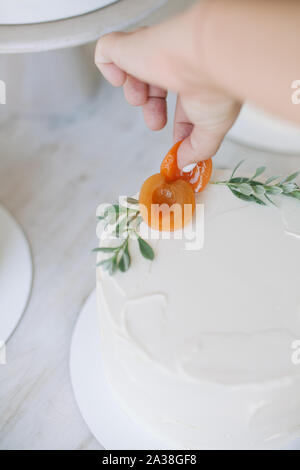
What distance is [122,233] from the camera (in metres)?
0.65

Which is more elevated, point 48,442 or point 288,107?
point 288,107

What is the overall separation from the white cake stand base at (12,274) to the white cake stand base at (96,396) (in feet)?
0.44

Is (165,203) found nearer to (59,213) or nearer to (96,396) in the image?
(96,396)

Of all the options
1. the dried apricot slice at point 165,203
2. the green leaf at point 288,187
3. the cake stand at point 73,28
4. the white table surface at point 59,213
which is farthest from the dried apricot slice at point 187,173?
→ the white table surface at point 59,213

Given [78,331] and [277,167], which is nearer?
[78,331]

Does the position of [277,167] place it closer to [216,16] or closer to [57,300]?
[57,300]

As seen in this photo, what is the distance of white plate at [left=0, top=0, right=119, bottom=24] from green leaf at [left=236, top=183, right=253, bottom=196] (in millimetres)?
355

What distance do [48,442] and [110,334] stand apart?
305 millimetres

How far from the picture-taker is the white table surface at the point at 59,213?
79 cm

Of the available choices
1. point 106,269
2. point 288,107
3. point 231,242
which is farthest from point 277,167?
point 288,107

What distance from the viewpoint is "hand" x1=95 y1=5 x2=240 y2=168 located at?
36 cm

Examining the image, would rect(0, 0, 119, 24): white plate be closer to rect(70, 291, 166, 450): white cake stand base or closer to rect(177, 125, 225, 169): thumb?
rect(177, 125, 225, 169): thumb

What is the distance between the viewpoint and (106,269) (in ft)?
1.99
